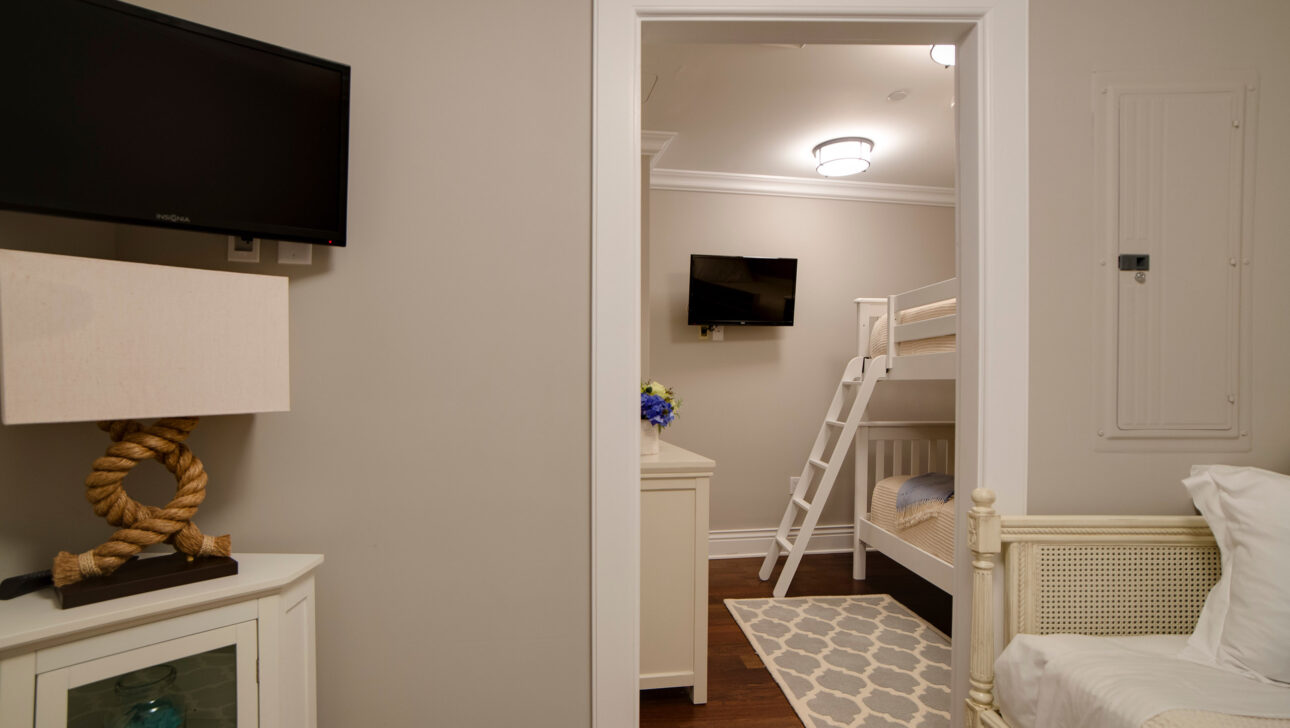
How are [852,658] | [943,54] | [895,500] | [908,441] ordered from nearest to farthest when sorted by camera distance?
[943,54], [852,658], [895,500], [908,441]

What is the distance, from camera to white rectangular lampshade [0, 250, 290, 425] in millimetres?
932

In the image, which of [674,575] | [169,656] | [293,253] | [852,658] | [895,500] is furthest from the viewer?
[895,500]

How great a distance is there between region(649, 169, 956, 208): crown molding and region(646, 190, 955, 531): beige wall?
50 millimetres

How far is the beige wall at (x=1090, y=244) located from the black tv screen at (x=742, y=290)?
2453 millimetres

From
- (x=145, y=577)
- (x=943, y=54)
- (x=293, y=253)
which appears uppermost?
(x=943, y=54)

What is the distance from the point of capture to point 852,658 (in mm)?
2521

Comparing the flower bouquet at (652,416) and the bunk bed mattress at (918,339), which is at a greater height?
the bunk bed mattress at (918,339)

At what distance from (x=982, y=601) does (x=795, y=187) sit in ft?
10.8

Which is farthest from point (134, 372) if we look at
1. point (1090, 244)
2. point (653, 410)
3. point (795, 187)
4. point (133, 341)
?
point (795, 187)

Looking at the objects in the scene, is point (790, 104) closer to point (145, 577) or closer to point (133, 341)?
point (133, 341)

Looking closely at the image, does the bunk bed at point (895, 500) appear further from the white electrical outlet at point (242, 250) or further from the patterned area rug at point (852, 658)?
the white electrical outlet at point (242, 250)

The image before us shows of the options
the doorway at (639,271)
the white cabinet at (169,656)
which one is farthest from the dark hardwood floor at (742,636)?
the white cabinet at (169,656)

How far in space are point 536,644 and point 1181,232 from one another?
6.54 ft

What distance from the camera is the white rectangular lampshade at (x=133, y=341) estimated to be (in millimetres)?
932
